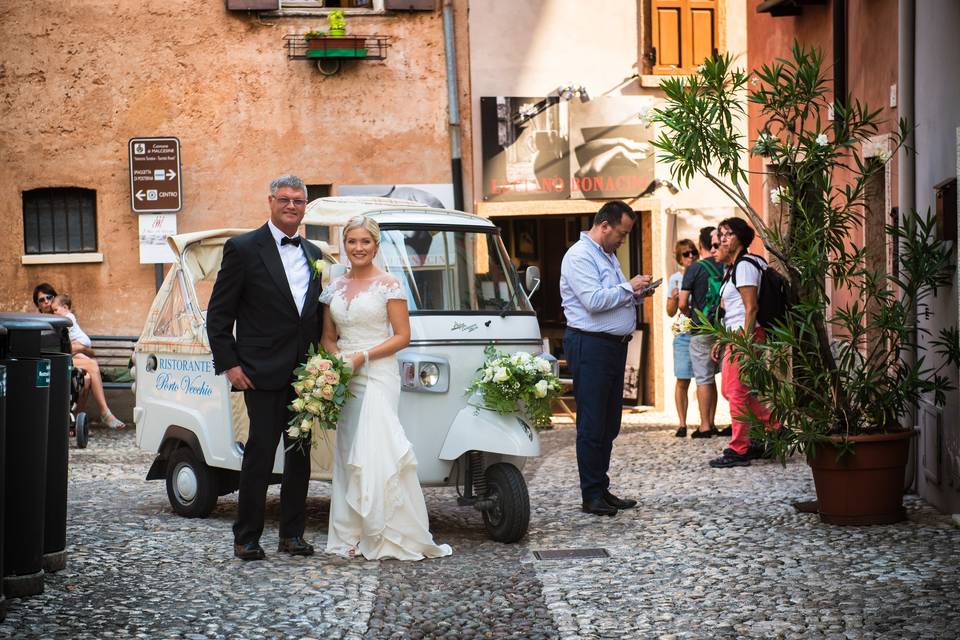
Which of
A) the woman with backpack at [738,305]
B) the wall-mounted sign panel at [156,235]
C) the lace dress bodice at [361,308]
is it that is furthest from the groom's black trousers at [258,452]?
the wall-mounted sign panel at [156,235]

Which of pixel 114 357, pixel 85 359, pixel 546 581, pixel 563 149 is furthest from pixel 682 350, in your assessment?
pixel 546 581

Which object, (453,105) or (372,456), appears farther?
(453,105)

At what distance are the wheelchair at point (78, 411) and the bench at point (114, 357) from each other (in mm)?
919

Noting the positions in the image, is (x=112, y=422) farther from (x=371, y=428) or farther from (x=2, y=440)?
(x=2, y=440)

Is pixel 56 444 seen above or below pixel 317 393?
below

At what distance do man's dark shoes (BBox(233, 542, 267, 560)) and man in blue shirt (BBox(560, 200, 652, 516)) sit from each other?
90.5 inches

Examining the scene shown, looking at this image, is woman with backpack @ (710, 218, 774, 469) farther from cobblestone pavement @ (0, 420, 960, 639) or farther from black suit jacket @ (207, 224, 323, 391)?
black suit jacket @ (207, 224, 323, 391)

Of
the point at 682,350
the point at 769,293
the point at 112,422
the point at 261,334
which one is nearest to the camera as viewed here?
the point at 261,334

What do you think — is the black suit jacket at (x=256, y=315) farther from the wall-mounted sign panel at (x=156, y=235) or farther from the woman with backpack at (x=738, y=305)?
the wall-mounted sign panel at (x=156, y=235)

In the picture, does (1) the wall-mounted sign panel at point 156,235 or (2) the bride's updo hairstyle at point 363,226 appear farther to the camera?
(1) the wall-mounted sign panel at point 156,235

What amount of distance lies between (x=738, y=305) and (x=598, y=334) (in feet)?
9.64

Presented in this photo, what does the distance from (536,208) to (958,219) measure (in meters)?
9.14

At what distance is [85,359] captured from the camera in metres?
15.7

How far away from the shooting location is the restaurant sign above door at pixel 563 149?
16.8 m
